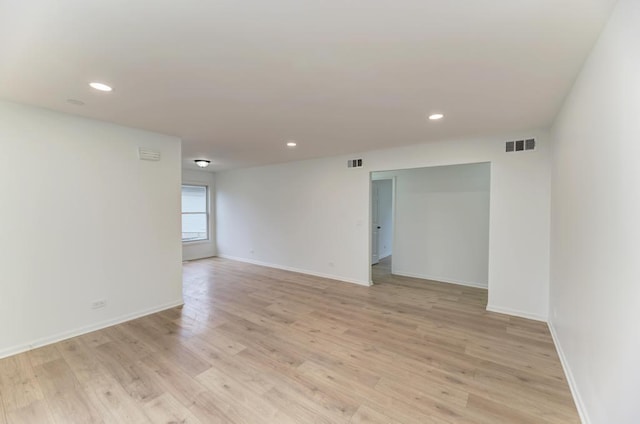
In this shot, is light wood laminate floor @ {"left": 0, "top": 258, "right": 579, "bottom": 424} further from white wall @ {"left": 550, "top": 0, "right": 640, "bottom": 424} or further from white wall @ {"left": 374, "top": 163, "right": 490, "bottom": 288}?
white wall @ {"left": 374, "top": 163, "right": 490, "bottom": 288}

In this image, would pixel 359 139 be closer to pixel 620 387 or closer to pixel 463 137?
pixel 463 137

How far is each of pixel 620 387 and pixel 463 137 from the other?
3380mm

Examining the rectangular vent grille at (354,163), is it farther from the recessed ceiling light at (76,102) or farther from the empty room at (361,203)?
the recessed ceiling light at (76,102)

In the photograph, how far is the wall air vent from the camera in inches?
143

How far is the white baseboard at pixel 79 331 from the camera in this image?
8.86 ft

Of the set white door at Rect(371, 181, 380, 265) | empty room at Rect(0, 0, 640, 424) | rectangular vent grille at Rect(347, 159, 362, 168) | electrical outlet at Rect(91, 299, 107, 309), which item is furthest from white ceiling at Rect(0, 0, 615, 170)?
white door at Rect(371, 181, 380, 265)

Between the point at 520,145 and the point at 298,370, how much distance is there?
3943 millimetres

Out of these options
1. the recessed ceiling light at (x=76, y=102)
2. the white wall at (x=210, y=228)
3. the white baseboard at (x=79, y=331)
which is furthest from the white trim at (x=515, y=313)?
the white wall at (x=210, y=228)

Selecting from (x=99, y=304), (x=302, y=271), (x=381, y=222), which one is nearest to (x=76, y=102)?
(x=99, y=304)

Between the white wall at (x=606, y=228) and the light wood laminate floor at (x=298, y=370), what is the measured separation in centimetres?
54

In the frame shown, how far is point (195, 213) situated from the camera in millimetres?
7852

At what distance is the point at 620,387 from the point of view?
4.47 feet

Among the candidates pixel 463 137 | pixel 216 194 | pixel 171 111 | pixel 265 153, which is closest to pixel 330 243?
pixel 265 153

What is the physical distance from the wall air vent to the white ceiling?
482 millimetres
